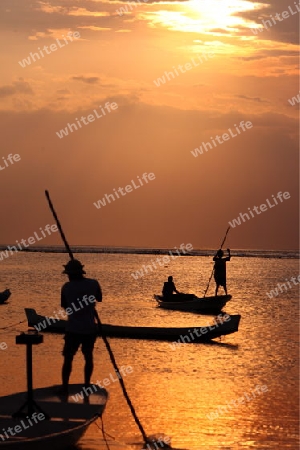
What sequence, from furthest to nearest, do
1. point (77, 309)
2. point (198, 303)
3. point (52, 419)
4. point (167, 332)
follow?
point (198, 303)
point (167, 332)
point (77, 309)
point (52, 419)

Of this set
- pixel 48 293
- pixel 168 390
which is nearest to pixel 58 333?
pixel 168 390

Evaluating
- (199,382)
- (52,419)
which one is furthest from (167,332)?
(52,419)

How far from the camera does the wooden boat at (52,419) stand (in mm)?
10211

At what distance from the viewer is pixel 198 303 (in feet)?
104

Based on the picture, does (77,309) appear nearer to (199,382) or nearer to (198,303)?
(199,382)

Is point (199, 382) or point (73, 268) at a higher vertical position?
point (73, 268)

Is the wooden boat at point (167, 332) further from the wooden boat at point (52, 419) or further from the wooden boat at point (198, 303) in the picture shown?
the wooden boat at point (52, 419)

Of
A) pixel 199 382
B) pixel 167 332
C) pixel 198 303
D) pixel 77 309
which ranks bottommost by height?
pixel 198 303

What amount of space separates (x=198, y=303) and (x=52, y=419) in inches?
823

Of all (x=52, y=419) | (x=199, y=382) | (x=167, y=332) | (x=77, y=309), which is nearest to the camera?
(x=52, y=419)

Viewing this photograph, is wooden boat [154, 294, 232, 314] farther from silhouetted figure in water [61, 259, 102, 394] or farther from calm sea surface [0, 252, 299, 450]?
silhouetted figure in water [61, 259, 102, 394]

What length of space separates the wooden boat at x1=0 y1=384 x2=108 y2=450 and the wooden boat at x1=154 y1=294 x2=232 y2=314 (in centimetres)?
1927

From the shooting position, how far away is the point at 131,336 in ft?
79.3

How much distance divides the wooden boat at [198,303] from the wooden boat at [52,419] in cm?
1927
